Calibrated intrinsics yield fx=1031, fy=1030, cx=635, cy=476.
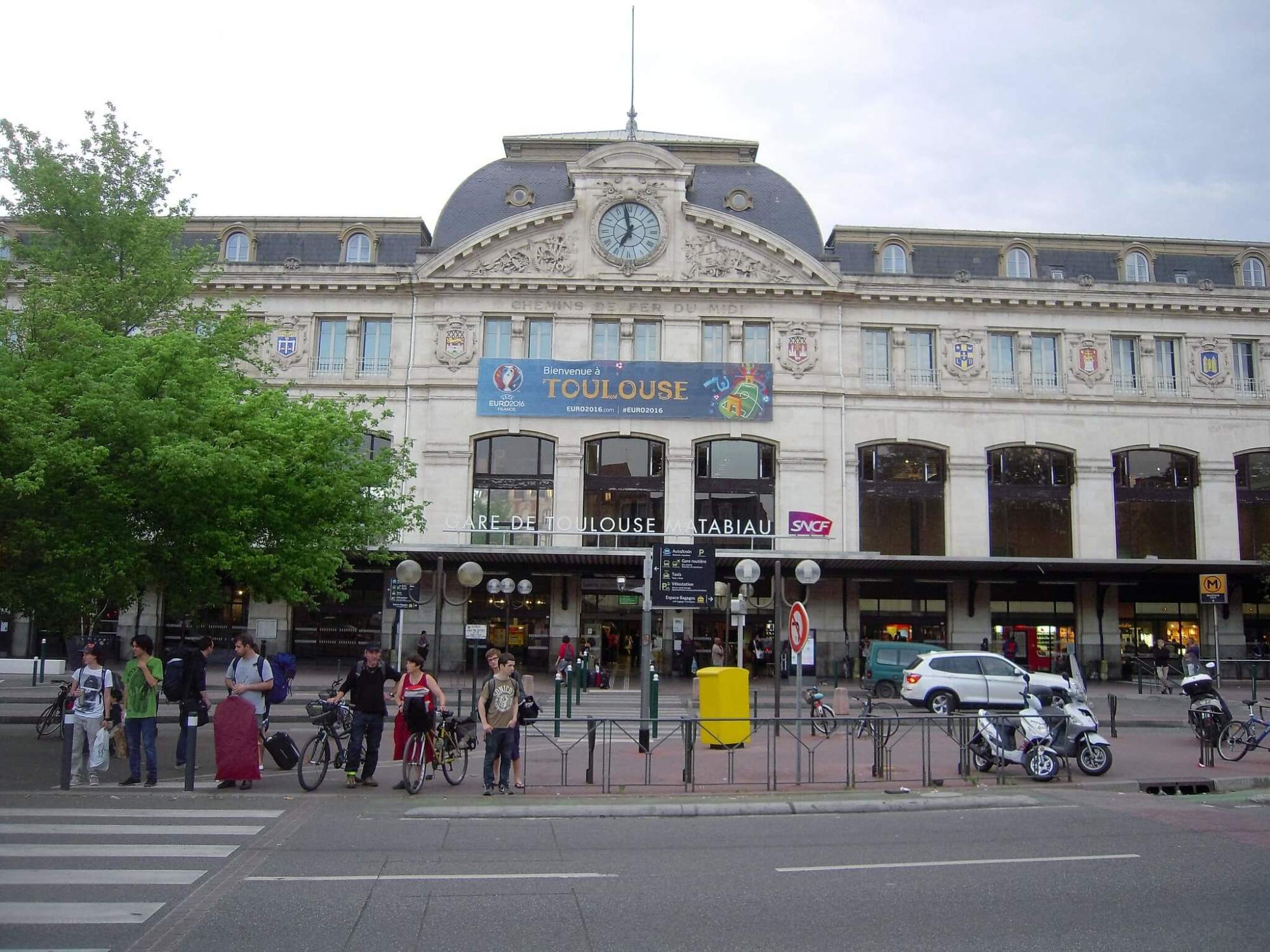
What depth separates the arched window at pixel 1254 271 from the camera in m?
40.1

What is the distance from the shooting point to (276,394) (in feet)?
63.1

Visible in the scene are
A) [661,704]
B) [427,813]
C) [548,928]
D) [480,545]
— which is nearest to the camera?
[548,928]

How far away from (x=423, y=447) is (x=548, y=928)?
31.2 m

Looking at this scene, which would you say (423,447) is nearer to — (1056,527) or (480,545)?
(480,545)

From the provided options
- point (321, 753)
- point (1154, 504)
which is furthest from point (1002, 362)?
point (321, 753)

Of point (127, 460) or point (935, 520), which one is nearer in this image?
point (127, 460)

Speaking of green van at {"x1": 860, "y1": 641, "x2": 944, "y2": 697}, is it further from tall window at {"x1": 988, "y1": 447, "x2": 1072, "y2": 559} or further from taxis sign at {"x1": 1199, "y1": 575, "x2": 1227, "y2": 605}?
tall window at {"x1": 988, "y1": 447, "x2": 1072, "y2": 559}

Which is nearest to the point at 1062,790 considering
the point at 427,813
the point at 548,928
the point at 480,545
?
the point at 427,813

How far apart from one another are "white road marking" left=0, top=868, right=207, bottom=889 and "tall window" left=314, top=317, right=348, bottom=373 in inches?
1229

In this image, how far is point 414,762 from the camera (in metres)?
13.5

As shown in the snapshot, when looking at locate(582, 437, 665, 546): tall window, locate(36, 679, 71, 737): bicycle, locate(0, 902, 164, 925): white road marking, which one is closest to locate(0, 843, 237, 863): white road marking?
locate(0, 902, 164, 925): white road marking

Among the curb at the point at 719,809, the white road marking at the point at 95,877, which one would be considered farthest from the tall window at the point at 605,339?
the white road marking at the point at 95,877

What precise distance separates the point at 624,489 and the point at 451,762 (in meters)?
23.6

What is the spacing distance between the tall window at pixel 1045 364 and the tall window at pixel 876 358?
552 cm
